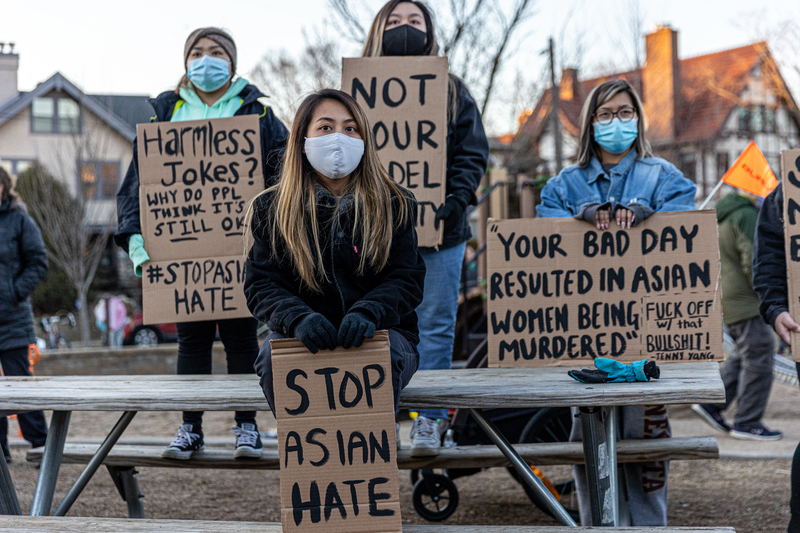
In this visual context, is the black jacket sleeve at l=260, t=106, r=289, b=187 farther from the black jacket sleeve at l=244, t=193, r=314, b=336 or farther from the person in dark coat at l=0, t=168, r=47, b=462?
the person in dark coat at l=0, t=168, r=47, b=462

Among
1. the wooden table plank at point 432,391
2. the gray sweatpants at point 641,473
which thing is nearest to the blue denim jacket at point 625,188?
the wooden table plank at point 432,391

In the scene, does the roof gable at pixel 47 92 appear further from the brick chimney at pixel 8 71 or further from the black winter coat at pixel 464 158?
the black winter coat at pixel 464 158

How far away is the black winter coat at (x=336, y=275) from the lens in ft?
8.24

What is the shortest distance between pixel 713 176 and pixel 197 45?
1199 inches

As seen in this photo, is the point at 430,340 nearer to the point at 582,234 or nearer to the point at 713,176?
the point at 582,234

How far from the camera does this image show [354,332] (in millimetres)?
2229

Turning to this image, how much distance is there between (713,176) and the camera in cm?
3088

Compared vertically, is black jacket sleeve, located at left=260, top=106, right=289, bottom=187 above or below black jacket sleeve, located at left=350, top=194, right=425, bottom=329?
above

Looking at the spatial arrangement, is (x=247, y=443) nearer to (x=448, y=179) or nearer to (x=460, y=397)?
(x=460, y=397)

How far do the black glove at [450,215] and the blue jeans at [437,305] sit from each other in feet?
0.37

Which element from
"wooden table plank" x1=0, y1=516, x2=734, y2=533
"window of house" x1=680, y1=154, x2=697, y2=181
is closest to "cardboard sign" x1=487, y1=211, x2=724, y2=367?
"wooden table plank" x1=0, y1=516, x2=734, y2=533

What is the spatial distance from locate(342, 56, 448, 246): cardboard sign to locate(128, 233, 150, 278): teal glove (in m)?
1.22

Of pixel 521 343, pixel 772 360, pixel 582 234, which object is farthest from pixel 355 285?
pixel 772 360

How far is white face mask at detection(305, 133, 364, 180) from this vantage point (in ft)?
8.53
